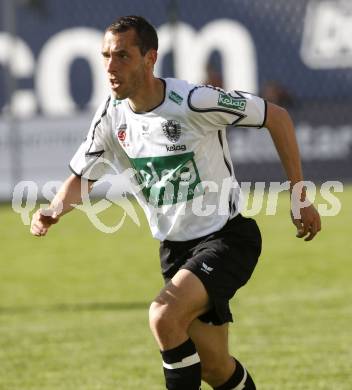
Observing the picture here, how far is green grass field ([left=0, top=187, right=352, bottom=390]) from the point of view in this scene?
24.5 feet

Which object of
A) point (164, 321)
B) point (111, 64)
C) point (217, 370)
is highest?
point (111, 64)

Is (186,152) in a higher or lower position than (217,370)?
higher

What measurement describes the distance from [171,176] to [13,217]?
1232 centimetres

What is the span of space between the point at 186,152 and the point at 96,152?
1.81 ft

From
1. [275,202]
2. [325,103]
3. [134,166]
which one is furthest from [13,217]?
[134,166]

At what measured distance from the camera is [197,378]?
5.55 meters

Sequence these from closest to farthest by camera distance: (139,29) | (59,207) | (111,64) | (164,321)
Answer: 1. (164,321)
2. (111,64)
3. (139,29)
4. (59,207)

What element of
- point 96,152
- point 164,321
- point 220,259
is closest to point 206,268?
point 220,259

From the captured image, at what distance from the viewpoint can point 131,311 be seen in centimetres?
1010

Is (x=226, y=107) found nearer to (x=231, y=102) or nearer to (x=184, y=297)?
(x=231, y=102)

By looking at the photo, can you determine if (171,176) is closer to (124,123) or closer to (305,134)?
(124,123)

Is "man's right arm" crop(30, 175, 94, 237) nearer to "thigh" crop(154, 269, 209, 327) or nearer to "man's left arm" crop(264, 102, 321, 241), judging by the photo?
"thigh" crop(154, 269, 209, 327)

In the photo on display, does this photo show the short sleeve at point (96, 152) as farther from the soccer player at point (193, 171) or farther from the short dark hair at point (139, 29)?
the short dark hair at point (139, 29)

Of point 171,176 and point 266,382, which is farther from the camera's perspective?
point 266,382
